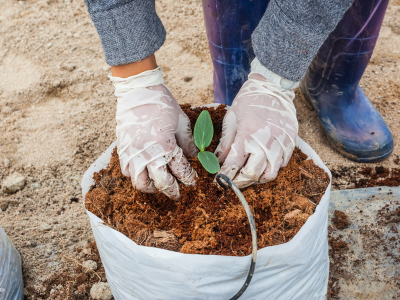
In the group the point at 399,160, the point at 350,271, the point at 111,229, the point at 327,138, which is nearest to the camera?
the point at 111,229

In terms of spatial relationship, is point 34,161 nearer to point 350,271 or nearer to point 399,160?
point 350,271

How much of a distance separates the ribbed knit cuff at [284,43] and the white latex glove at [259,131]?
0.17 ft

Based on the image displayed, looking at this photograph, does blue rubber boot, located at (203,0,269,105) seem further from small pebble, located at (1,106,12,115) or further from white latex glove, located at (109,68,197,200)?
small pebble, located at (1,106,12,115)

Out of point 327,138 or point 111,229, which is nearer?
point 111,229

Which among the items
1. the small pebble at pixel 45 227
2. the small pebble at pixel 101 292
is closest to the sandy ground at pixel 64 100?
the small pebble at pixel 45 227

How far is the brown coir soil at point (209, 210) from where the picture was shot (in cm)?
79

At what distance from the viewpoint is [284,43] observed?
90cm

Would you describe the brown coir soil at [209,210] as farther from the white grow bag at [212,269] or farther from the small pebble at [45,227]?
the small pebble at [45,227]

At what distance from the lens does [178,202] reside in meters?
0.91

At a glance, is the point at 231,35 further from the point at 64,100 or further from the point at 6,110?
the point at 6,110

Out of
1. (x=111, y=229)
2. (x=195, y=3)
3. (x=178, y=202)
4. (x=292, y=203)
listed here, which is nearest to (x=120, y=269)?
(x=111, y=229)

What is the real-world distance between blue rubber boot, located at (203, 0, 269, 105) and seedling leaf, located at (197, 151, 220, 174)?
76 centimetres

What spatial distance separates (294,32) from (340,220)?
0.74m

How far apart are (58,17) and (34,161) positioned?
1512mm
